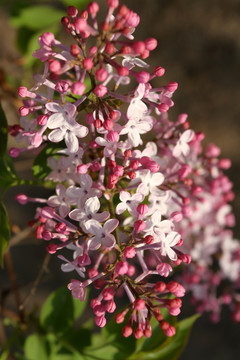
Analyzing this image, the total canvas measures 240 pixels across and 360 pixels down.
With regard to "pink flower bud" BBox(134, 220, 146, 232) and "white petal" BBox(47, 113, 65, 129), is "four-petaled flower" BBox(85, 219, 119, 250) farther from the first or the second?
"white petal" BBox(47, 113, 65, 129)

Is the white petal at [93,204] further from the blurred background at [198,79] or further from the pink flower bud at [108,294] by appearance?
the blurred background at [198,79]

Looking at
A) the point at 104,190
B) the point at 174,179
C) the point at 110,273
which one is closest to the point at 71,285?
the point at 110,273

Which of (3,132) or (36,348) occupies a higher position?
(3,132)

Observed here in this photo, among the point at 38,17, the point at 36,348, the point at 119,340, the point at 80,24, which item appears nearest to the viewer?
the point at 80,24

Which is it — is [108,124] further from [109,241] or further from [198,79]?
[198,79]

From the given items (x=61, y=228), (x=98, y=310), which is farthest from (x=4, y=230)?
(x=98, y=310)

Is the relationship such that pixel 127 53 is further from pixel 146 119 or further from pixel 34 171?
pixel 34 171

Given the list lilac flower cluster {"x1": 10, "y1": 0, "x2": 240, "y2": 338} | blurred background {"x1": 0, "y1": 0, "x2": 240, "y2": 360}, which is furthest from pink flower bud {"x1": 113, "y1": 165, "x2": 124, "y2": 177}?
blurred background {"x1": 0, "y1": 0, "x2": 240, "y2": 360}

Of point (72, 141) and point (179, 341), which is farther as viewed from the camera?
point (179, 341)
